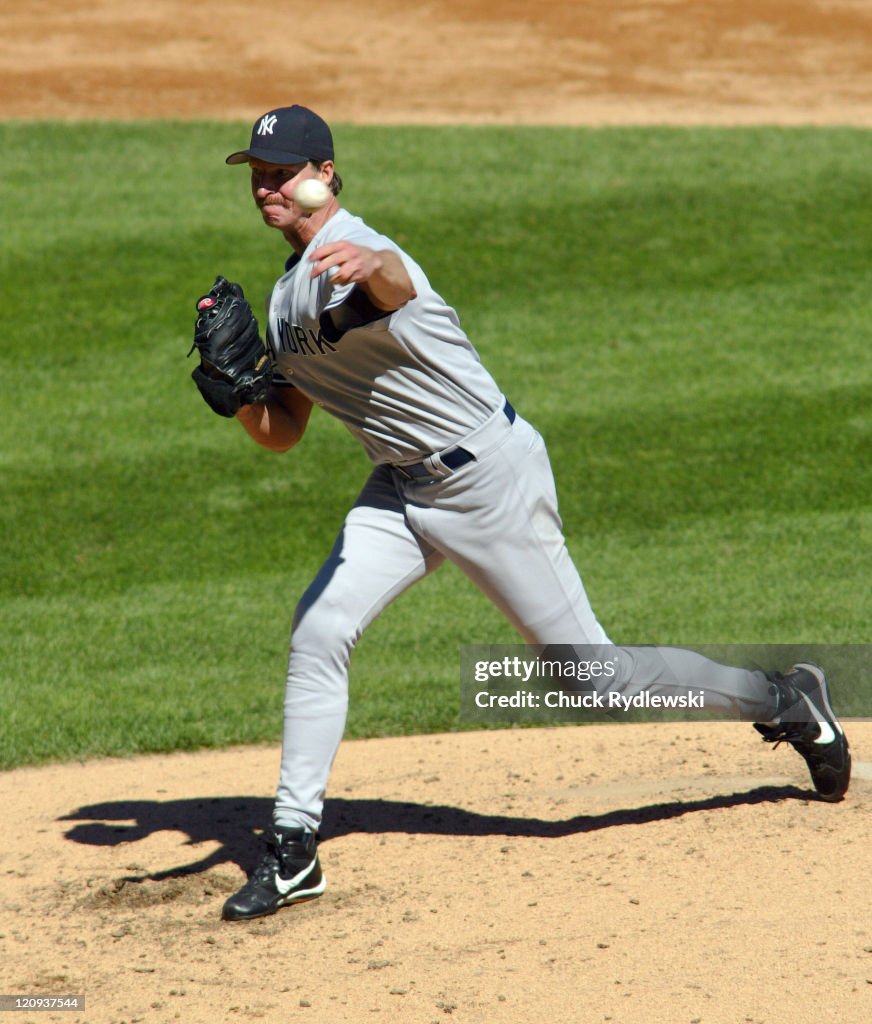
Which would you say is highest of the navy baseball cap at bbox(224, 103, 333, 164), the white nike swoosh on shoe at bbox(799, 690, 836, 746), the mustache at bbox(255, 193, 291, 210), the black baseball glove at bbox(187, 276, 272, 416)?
the navy baseball cap at bbox(224, 103, 333, 164)

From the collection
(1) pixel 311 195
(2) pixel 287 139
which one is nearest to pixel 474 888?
(1) pixel 311 195

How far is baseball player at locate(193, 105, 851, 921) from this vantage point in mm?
3994

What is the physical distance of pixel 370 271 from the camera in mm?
3652

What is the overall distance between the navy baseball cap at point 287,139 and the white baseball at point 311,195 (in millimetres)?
107

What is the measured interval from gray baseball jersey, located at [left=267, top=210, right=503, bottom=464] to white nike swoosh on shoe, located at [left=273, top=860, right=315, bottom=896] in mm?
1191

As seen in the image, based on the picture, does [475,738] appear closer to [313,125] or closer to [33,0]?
[313,125]

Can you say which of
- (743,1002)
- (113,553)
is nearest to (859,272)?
(113,553)

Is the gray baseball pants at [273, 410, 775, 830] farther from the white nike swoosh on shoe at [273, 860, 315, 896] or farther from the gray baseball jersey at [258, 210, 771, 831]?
the white nike swoosh on shoe at [273, 860, 315, 896]

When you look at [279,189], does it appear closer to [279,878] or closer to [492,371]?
[279,878]

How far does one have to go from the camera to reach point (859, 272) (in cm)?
1112

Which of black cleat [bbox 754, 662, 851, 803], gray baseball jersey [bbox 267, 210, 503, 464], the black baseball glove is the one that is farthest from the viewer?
black cleat [bbox 754, 662, 851, 803]

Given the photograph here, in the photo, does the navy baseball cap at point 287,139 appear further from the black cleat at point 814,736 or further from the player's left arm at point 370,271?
the black cleat at point 814,736
